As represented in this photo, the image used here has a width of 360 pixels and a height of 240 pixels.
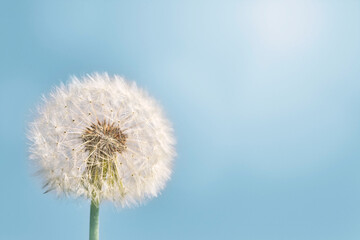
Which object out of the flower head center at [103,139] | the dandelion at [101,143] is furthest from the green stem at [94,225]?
the flower head center at [103,139]

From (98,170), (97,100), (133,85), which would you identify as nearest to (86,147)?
(98,170)

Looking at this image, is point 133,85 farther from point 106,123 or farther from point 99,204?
point 99,204

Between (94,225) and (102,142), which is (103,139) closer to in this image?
(102,142)

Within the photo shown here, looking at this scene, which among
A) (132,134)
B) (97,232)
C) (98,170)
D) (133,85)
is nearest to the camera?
(97,232)

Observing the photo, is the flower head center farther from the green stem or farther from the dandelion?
the green stem

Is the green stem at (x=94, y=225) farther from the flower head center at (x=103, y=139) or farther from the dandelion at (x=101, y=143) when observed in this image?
the flower head center at (x=103, y=139)

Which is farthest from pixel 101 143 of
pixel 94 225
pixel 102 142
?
pixel 94 225

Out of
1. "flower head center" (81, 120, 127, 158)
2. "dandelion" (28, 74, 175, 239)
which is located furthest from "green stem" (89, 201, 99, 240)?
"flower head center" (81, 120, 127, 158)

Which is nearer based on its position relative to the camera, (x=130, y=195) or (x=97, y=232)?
(x=97, y=232)
